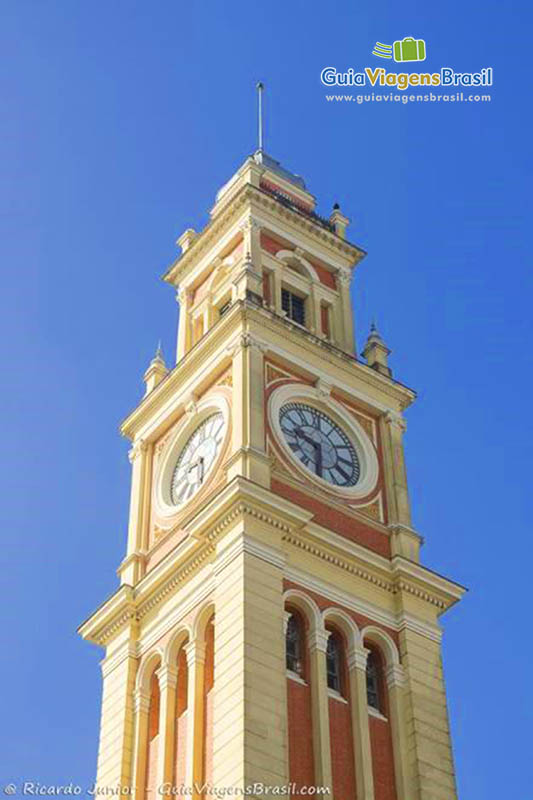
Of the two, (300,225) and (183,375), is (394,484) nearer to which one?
(183,375)

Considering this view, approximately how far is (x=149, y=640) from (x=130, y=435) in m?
8.72

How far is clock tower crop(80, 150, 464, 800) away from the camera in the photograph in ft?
128

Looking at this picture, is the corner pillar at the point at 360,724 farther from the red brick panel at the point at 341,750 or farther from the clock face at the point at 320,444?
the clock face at the point at 320,444

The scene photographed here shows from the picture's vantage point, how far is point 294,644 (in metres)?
41.1

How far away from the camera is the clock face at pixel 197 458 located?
45594mm

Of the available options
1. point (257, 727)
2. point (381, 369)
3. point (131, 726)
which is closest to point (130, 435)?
point (381, 369)

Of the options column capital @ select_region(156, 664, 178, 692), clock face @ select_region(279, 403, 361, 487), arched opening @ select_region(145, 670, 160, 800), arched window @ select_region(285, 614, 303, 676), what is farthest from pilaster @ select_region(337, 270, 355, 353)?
arched opening @ select_region(145, 670, 160, 800)

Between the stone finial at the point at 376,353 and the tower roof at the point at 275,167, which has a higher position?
the tower roof at the point at 275,167

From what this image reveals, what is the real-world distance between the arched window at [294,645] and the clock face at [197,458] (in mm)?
5523

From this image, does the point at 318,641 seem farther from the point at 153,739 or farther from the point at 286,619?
the point at 153,739

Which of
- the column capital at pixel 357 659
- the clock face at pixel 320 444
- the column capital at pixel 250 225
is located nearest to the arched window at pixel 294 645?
the column capital at pixel 357 659

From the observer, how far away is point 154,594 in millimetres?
43625

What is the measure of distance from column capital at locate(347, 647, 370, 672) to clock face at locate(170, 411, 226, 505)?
657 cm

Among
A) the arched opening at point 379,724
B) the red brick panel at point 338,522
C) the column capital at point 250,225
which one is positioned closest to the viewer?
the arched opening at point 379,724
